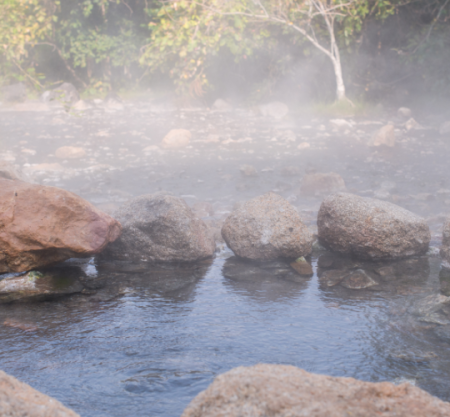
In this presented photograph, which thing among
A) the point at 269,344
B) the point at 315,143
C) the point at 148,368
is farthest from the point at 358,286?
the point at 315,143

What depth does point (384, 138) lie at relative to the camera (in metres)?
12.7

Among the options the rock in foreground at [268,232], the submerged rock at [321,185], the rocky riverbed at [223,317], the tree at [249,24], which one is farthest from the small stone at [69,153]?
Result: the rock in foreground at [268,232]

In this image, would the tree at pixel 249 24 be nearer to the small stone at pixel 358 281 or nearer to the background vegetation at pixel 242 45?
the background vegetation at pixel 242 45

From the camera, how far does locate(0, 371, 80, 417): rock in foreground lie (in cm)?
195

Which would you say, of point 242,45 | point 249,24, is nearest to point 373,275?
point 242,45

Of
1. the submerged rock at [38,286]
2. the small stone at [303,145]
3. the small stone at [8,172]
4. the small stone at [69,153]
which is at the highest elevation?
the small stone at [303,145]

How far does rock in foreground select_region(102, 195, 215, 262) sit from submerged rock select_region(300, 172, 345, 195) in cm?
396

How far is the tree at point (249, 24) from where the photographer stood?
1460 cm

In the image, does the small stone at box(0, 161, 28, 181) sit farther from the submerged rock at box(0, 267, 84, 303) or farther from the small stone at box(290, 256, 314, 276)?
the small stone at box(290, 256, 314, 276)

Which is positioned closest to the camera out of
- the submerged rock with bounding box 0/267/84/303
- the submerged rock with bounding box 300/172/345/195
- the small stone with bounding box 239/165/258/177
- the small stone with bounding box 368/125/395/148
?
the submerged rock with bounding box 0/267/84/303

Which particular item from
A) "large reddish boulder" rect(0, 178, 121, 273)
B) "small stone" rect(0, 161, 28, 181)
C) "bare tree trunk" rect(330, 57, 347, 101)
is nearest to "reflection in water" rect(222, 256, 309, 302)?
"large reddish boulder" rect(0, 178, 121, 273)

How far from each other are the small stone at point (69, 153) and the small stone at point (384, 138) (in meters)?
8.32

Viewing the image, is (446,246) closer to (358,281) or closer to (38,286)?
(358,281)

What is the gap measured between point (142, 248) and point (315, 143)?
9.20 metres
